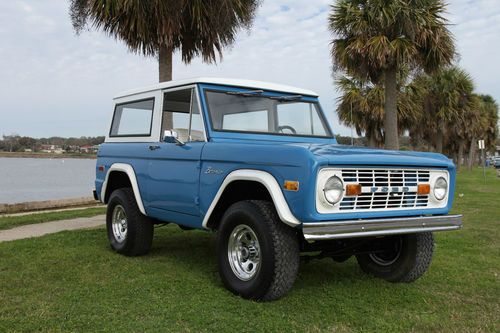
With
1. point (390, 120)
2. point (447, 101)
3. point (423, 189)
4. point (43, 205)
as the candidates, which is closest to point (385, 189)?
point (423, 189)

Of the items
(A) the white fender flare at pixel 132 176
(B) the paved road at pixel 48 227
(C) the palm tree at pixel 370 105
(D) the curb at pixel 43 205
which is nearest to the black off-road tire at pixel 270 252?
(A) the white fender flare at pixel 132 176

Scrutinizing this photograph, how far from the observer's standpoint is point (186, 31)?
11234 millimetres

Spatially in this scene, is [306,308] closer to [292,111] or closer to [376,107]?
[292,111]

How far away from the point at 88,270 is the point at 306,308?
2.51 meters

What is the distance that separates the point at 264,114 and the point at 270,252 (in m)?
1.95

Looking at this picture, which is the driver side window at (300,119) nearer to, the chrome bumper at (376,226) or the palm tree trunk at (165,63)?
the chrome bumper at (376,226)

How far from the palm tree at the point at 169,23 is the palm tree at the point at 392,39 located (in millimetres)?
4827

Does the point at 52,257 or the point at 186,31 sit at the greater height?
the point at 186,31

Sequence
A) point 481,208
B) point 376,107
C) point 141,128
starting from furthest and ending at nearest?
point 376,107 < point 481,208 < point 141,128

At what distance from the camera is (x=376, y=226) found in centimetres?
400

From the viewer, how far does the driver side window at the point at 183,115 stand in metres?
5.27

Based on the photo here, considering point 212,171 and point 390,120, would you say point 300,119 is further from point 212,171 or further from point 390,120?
point 390,120

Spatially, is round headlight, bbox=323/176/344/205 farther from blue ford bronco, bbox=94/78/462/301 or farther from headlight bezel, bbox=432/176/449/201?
headlight bezel, bbox=432/176/449/201

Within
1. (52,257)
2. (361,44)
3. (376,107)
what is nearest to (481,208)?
(361,44)
